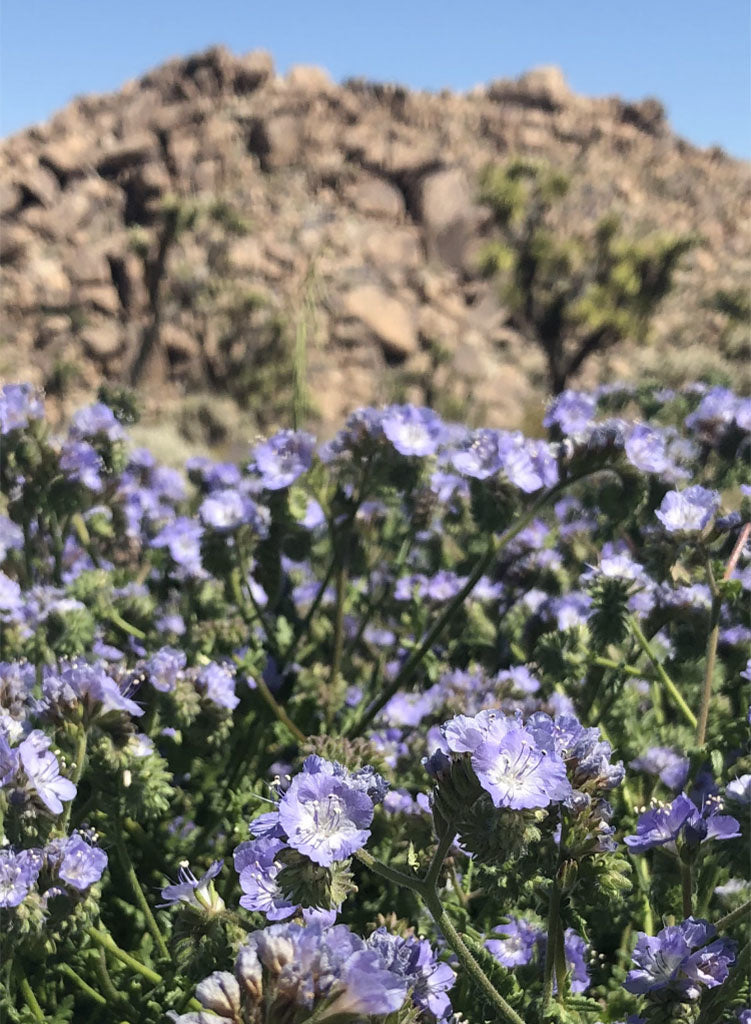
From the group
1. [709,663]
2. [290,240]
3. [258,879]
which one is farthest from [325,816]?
[290,240]

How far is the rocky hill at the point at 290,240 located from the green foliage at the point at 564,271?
234 cm

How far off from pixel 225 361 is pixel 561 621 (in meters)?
25.0

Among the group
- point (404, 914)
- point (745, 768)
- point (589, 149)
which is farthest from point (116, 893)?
point (589, 149)

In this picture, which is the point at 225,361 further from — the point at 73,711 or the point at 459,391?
the point at 73,711

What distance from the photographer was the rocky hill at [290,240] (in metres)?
27.1

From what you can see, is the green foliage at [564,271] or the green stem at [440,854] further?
the green foliage at [564,271]

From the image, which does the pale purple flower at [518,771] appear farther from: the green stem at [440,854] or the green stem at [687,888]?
the green stem at [687,888]

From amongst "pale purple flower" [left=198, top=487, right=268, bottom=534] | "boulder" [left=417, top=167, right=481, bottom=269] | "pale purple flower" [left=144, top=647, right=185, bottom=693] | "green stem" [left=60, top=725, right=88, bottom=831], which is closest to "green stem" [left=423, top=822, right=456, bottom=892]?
"green stem" [left=60, top=725, right=88, bottom=831]

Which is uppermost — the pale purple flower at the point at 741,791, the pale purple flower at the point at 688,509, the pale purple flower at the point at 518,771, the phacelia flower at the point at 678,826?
the pale purple flower at the point at 688,509

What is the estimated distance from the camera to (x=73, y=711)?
7.23 feet

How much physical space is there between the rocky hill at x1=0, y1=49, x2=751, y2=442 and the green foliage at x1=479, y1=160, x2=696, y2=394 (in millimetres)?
2335

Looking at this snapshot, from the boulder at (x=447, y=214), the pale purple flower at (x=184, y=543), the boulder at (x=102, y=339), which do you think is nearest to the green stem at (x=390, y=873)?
the pale purple flower at (x=184, y=543)

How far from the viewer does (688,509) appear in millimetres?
2947

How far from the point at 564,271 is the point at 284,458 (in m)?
19.6
